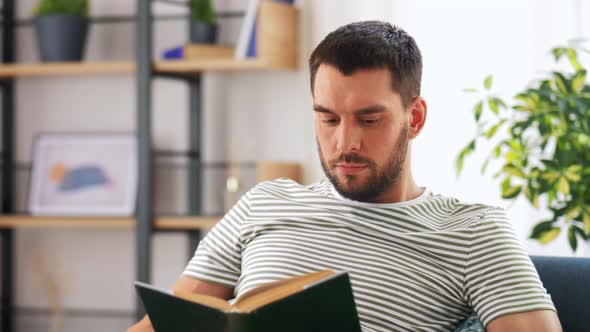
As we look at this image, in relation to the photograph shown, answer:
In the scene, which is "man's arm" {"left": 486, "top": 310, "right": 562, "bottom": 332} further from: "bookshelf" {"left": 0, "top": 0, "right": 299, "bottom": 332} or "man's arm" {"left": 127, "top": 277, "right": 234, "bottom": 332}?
"bookshelf" {"left": 0, "top": 0, "right": 299, "bottom": 332}

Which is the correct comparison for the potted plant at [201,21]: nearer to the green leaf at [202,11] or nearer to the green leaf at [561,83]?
the green leaf at [202,11]

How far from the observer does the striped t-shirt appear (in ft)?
4.84

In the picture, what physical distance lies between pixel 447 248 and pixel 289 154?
6.22 ft

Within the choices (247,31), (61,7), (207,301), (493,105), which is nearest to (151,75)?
(247,31)

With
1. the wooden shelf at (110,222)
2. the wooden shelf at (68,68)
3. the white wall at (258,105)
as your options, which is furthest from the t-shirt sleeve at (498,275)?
the wooden shelf at (68,68)

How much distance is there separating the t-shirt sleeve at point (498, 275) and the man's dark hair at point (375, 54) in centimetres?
27

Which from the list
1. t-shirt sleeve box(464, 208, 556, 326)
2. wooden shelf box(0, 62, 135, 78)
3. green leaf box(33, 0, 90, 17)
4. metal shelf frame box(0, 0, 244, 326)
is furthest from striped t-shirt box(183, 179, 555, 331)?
green leaf box(33, 0, 90, 17)

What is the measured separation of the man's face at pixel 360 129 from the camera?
5.05ft

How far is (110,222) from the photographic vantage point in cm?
323

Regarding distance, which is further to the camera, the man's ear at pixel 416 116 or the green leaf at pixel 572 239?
the green leaf at pixel 572 239

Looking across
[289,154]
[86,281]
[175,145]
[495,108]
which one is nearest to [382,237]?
[495,108]

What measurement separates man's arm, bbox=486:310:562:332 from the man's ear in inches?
15.5

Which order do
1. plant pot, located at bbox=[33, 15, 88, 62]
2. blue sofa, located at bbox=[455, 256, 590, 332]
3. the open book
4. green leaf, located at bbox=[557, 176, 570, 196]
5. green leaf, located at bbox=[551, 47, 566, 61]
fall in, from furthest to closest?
plant pot, located at bbox=[33, 15, 88, 62]
green leaf, located at bbox=[551, 47, 566, 61]
green leaf, located at bbox=[557, 176, 570, 196]
blue sofa, located at bbox=[455, 256, 590, 332]
the open book

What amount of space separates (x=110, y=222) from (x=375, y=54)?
6.28ft
